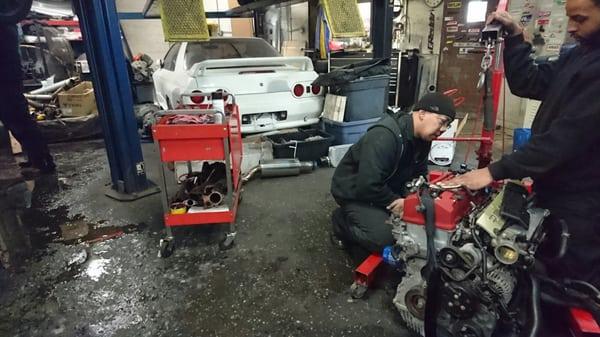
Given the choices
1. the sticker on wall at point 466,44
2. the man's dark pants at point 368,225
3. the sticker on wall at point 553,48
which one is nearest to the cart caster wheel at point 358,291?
the man's dark pants at point 368,225

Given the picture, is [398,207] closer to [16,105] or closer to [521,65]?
[521,65]

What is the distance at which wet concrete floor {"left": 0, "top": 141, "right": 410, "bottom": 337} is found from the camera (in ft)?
5.58

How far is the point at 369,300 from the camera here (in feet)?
6.04

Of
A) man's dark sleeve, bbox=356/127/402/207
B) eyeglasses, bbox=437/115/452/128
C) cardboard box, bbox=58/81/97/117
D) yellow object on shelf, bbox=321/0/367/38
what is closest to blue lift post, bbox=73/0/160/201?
yellow object on shelf, bbox=321/0/367/38

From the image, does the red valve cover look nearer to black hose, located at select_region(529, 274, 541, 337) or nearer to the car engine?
the car engine

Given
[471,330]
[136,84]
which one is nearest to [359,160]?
[471,330]

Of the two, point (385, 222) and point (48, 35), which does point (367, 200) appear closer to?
point (385, 222)

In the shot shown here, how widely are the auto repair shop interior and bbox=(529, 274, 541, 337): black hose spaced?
0.01 meters

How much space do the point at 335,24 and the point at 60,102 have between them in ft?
13.2

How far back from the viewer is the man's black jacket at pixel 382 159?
1.90m

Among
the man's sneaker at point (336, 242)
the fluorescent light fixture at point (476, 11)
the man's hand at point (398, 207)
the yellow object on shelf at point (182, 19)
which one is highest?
the fluorescent light fixture at point (476, 11)

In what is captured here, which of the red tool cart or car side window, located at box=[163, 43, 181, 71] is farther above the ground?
car side window, located at box=[163, 43, 181, 71]

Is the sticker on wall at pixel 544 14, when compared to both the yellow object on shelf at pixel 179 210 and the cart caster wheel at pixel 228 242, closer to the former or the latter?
the cart caster wheel at pixel 228 242

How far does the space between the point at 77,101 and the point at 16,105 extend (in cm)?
139
